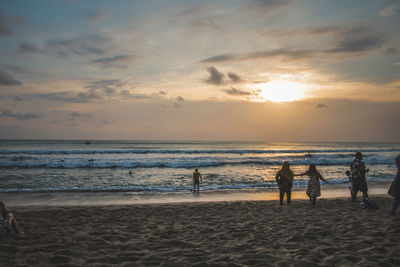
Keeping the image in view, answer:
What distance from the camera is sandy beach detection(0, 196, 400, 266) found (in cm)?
463

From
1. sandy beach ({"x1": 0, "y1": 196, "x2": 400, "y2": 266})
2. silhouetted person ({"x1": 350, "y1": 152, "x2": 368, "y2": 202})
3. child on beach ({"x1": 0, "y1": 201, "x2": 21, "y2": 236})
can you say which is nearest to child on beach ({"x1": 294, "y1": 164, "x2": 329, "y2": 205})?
sandy beach ({"x1": 0, "y1": 196, "x2": 400, "y2": 266})

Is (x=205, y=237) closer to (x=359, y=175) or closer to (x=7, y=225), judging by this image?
(x=7, y=225)

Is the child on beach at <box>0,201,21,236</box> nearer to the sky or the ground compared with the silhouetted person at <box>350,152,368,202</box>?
nearer to the ground

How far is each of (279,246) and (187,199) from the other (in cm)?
690

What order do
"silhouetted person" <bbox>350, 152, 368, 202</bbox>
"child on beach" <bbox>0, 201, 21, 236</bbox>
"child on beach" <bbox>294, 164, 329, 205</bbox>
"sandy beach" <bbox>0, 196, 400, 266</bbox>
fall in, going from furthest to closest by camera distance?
"child on beach" <bbox>294, 164, 329, 205</bbox> → "silhouetted person" <bbox>350, 152, 368, 202</bbox> → "child on beach" <bbox>0, 201, 21, 236</bbox> → "sandy beach" <bbox>0, 196, 400, 266</bbox>

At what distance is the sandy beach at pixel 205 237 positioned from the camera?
4629 mm

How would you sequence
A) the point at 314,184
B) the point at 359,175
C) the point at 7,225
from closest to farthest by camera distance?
the point at 7,225 → the point at 359,175 → the point at 314,184

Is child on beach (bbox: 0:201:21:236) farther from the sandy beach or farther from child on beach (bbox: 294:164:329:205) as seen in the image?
child on beach (bbox: 294:164:329:205)

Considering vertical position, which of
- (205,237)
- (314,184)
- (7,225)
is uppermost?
(314,184)

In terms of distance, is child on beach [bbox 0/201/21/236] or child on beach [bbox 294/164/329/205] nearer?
child on beach [bbox 0/201/21/236]

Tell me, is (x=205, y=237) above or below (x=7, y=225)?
below

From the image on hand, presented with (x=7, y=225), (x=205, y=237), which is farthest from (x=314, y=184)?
→ (x=7, y=225)

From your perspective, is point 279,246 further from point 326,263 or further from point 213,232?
point 213,232

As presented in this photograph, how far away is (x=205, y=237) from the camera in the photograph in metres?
5.98
